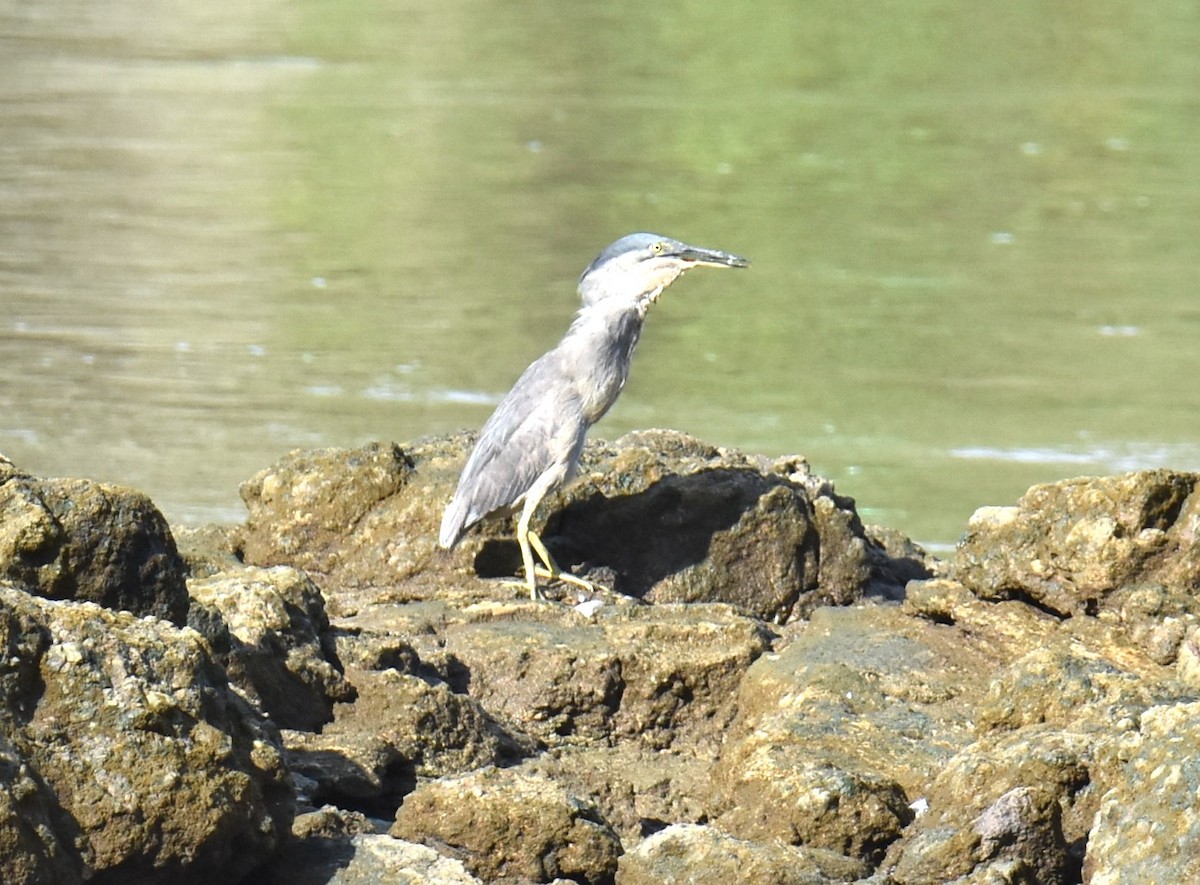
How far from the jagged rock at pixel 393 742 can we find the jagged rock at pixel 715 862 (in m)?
0.65

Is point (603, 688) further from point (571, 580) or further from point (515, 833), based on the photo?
point (515, 833)

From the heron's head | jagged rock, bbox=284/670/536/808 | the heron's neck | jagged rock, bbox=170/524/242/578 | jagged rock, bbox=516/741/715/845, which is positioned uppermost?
the heron's head

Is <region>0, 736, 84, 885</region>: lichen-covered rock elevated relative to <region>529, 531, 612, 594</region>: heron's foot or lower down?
elevated

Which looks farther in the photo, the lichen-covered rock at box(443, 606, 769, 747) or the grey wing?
the grey wing

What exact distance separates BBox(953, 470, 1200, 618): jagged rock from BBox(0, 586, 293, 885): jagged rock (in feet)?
6.82

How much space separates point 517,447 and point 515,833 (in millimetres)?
2451

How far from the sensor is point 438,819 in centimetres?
361

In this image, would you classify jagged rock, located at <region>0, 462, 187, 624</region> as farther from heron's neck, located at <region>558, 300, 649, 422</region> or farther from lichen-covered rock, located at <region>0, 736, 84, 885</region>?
heron's neck, located at <region>558, 300, 649, 422</region>

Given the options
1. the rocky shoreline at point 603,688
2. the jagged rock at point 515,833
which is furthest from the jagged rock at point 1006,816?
the jagged rock at point 515,833

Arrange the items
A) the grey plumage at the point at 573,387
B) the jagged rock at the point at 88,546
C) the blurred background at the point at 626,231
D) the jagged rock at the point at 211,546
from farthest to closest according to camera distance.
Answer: the blurred background at the point at 626,231, the grey plumage at the point at 573,387, the jagged rock at the point at 211,546, the jagged rock at the point at 88,546

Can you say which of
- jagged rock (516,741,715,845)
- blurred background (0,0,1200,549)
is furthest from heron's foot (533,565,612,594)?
blurred background (0,0,1200,549)

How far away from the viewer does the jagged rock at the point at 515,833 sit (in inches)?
141

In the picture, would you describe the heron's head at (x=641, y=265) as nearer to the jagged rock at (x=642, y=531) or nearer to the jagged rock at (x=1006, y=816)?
the jagged rock at (x=642, y=531)

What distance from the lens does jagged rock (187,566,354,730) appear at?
13.5 feet
